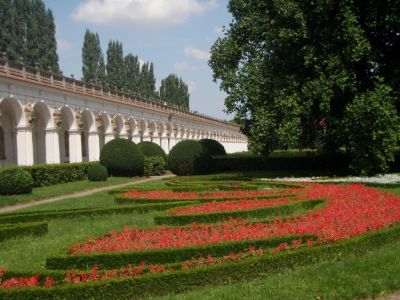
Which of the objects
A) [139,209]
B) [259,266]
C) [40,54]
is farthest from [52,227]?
[40,54]

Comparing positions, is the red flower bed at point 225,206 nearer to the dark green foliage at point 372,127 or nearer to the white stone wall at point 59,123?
the dark green foliage at point 372,127

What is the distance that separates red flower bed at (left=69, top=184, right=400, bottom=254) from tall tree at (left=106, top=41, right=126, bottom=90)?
5283 centimetres

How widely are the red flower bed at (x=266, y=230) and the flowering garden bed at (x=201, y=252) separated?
0.02 metres

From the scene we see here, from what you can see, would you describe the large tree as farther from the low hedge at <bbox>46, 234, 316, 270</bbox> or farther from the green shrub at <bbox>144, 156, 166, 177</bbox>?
the low hedge at <bbox>46, 234, 316, 270</bbox>

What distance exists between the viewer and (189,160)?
107 ft

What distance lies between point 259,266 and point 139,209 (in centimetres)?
747

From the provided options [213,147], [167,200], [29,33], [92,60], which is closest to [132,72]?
[92,60]

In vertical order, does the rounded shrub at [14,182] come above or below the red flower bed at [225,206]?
above

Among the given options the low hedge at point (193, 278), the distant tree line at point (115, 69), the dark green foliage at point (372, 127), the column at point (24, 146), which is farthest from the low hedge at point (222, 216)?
the distant tree line at point (115, 69)

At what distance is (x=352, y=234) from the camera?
29.2 feet

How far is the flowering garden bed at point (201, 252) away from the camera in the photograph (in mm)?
6691

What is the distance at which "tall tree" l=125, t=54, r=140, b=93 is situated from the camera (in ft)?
220

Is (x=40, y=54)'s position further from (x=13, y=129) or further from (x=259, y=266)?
(x=259, y=266)

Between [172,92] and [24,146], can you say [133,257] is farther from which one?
[172,92]
